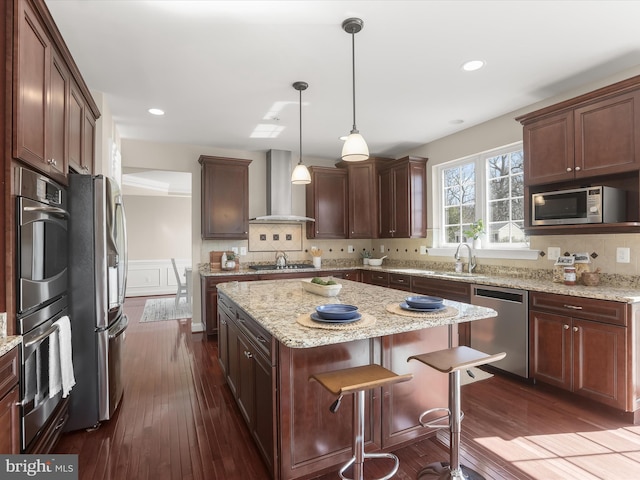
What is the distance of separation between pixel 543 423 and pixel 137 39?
12.5 feet

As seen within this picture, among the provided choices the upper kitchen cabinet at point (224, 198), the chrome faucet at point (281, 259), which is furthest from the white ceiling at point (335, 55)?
the chrome faucet at point (281, 259)

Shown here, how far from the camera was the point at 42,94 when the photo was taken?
1791mm

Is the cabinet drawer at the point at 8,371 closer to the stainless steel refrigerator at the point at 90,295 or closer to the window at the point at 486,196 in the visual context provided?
the stainless steel refrigerator at the point at 90,295

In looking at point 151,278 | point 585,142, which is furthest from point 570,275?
point 151,278

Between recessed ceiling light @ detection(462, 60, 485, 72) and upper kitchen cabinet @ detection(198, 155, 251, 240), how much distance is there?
2.93 meters

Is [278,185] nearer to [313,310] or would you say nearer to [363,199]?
[363,199]

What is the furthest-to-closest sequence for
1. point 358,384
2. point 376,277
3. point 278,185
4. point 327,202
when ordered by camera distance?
point 327,202
point 278,185
point 376,277
point 358,384

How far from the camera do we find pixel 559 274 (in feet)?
10.2

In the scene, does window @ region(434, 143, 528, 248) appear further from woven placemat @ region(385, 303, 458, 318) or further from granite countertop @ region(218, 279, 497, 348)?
woven placemat @ region(385, 303, 458, 318)

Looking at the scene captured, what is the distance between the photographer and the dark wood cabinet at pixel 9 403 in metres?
1.37

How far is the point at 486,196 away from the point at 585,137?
1.35 m

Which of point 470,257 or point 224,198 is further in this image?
point 224,198

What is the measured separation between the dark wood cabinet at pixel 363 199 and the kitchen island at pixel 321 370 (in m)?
3.11
